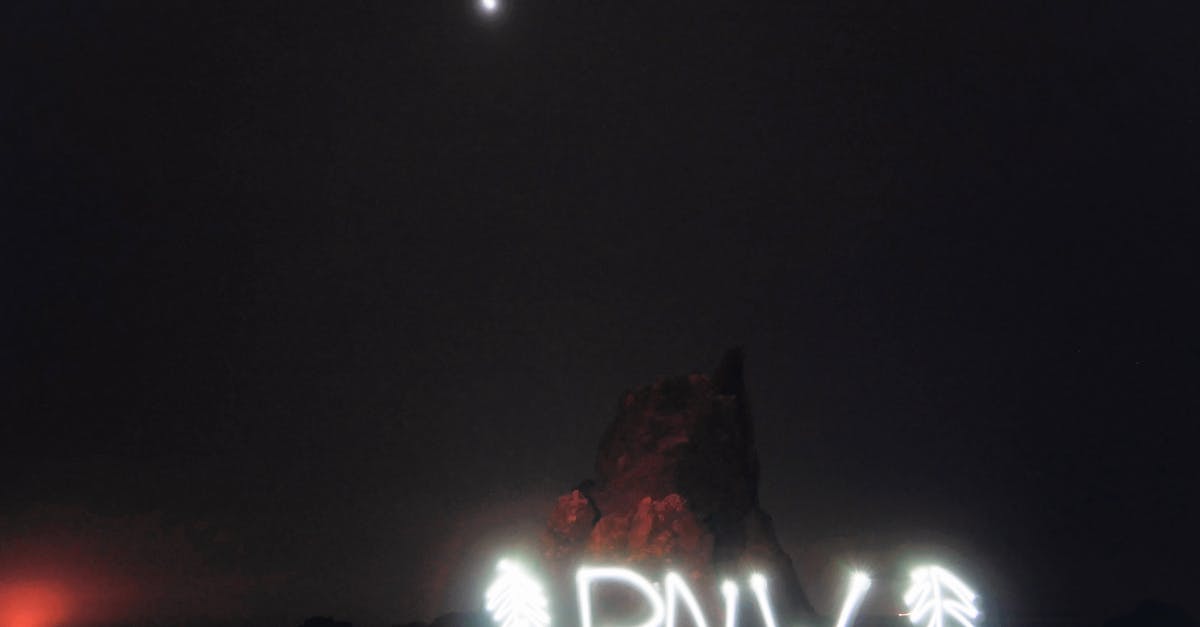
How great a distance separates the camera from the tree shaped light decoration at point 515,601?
1559 cm

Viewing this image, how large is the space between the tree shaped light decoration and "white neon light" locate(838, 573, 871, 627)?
5.13 m

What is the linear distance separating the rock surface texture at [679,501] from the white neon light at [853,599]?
9.45 meters

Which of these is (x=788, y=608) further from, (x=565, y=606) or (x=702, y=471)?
(x=565, y=606)

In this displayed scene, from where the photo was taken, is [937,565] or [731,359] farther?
[731,359]

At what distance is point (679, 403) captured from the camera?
1145 inches

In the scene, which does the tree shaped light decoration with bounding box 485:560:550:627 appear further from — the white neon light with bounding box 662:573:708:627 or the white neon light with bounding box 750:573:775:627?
the white neon light with bounding box 750:573:775:627

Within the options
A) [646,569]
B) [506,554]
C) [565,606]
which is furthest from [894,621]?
[506,554]

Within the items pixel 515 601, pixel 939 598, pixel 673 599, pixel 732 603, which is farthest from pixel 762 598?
pixel 515 601

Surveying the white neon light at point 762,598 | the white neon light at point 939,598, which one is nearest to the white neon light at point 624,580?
the white neon light at point 762,598

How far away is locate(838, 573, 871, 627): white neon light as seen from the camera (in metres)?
15.0

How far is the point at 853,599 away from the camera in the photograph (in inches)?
593

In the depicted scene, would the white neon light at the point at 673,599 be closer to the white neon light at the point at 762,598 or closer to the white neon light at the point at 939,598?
the white neon light at the point at 762,598

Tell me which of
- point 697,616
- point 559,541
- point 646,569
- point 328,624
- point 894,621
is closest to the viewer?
point 697,616

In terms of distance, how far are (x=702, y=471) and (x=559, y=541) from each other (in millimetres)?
5302
